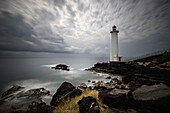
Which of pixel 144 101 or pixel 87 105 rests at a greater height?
pixel 144 101

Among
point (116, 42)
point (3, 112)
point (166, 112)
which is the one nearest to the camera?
point (166, 112)

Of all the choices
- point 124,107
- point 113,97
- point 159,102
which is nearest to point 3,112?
point 113,97

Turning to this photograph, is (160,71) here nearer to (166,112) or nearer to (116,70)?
(116,70)

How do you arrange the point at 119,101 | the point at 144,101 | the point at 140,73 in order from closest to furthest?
the point at 144,101, the point at 119,101, the point at 140,73

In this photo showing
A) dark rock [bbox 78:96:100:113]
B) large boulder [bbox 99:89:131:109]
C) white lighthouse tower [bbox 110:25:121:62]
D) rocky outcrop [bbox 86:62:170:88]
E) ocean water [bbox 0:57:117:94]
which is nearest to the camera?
dark rock [bbox 78:96:100:113]

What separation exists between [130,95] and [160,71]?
1329cm

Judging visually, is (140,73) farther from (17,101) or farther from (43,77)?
(43,77)

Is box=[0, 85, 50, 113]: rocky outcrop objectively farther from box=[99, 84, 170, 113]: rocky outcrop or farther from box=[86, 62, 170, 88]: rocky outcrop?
box=[86, 62, 170, 88]: rocky outcrop

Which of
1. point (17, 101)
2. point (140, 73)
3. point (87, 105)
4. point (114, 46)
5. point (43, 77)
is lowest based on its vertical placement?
point (43, 77)

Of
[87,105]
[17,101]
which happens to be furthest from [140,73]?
[17,101]

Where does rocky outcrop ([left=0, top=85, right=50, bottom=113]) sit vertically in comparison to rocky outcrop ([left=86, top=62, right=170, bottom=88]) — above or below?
below

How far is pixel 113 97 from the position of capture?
13.5 ft

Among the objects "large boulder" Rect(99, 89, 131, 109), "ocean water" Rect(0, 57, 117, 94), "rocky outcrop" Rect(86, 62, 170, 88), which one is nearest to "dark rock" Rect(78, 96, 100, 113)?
"large boulder" Rect(99, 89, 131, 109)

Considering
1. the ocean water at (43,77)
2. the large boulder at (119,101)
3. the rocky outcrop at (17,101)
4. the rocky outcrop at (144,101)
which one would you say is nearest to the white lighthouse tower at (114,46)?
the ocean water at (43,77)
